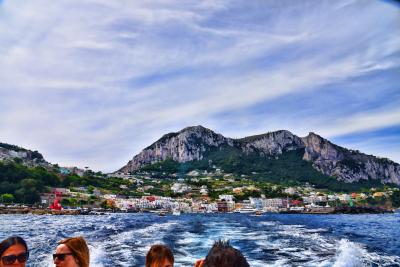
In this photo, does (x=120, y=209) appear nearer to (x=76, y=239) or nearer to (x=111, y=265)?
(x=111, y=265)

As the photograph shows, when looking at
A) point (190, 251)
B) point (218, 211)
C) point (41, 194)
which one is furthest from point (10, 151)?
point (190, 251)

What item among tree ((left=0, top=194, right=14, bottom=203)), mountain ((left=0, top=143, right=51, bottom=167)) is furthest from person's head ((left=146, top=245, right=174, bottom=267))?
mountain ((left=0, top=143, right=51, bottom=167))

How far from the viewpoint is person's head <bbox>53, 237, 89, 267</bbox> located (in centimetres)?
342

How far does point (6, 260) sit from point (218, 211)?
133 metres

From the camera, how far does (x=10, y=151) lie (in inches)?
6265

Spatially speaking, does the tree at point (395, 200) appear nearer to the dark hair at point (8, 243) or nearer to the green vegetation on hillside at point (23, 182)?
the green vegetation on hillside at point (23, 182)

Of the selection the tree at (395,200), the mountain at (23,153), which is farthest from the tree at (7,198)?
the tree at (395,200)

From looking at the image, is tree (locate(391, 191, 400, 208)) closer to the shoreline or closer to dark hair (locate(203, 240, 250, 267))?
the shoreline

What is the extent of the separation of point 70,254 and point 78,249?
0.07 metres

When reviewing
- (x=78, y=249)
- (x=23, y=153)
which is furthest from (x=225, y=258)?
(x=23, y=153)

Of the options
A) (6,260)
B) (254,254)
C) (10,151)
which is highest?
(10,151)

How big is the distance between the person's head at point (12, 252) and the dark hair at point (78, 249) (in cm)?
34

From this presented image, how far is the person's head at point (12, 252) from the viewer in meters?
3.41

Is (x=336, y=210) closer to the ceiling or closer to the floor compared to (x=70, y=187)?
closer to the floor
